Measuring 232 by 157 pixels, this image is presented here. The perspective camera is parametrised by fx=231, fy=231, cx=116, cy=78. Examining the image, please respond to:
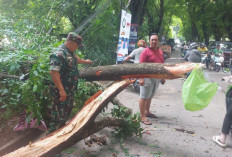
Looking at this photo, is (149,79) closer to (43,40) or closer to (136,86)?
(43,40)

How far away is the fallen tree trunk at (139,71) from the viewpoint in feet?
11.3

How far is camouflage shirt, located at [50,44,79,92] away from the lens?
3.05 m

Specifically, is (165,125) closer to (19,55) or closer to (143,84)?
(143,84)

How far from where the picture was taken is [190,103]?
3.21 m

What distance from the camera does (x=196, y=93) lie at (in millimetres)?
3244

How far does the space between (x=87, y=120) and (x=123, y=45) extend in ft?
16.6

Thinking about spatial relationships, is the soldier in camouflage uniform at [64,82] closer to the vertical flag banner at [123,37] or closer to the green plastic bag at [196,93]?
the green plastic bag at [196,93]

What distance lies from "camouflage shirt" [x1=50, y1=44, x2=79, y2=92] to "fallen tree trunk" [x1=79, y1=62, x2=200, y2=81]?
61 centimetres

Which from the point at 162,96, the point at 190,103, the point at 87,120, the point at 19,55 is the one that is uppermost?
the point at 19,55

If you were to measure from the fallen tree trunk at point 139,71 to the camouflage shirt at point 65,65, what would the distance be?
61 centimetres

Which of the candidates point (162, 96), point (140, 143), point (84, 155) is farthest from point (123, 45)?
point (84, 155)

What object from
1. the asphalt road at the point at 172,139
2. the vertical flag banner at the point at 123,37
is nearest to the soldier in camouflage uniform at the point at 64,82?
the asphalt road at the point at 172,139

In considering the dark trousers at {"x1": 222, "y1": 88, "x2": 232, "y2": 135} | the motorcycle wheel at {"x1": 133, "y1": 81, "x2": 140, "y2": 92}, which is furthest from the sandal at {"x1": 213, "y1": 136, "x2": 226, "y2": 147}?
the motorcycle wheel at {"x1": 133, "y1": 81, "x2": 140, "y2": 92}

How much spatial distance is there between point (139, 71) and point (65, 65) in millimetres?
1167
